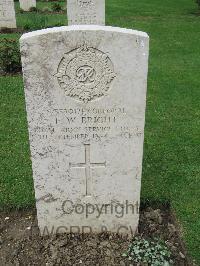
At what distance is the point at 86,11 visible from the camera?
39.4ft

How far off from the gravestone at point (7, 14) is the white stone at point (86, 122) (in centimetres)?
1111

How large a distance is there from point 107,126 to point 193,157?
8.64 ft

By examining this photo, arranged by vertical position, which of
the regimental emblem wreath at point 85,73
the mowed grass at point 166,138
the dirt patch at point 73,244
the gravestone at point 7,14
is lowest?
the dirt patch at point 73,244

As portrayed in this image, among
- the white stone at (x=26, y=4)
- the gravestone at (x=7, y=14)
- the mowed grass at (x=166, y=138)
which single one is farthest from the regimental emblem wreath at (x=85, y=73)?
the white stone at (x=26, y=4)

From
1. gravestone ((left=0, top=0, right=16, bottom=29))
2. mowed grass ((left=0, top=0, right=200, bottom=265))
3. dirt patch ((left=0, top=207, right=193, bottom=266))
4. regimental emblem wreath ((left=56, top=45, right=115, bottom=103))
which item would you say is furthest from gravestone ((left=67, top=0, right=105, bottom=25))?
regimental emblem wreath ((left=56, top=45, right=115, bottom=103))

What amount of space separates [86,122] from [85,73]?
49 centimetres

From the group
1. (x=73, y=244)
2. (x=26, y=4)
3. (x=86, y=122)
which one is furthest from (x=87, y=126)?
(x=26, y=4)

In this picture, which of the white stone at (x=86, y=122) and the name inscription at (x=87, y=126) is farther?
the name inscription at (x=87, y=126)

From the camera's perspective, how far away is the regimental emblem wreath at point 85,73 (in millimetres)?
3549

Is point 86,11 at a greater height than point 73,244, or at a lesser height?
greater

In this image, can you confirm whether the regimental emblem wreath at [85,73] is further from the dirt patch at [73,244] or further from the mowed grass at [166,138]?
the mowed grass at [166,138]

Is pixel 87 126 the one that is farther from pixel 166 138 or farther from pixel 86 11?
pixel 86 11

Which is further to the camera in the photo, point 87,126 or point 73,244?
point 73,244

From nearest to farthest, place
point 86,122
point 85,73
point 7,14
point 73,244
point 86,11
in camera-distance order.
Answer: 1. point 85,73
2. point 86,122
3. point 73,244
4. point 86,11
5. point 7,14
